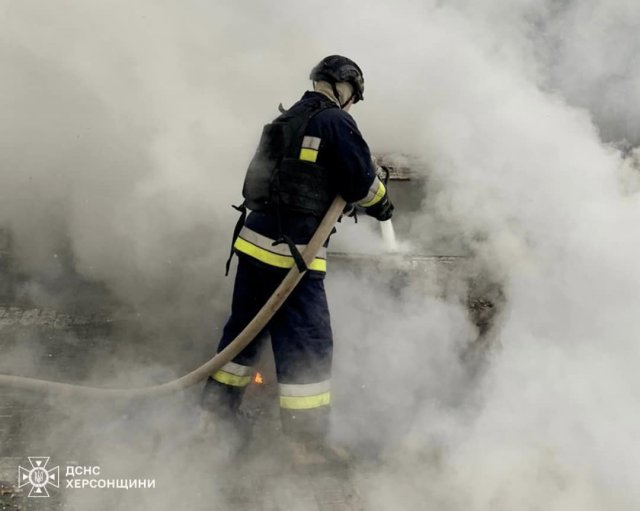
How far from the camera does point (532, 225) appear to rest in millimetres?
4203

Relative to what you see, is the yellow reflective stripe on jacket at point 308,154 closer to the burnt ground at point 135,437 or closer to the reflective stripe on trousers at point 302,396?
the reflective stripe on trousers at point 302,396

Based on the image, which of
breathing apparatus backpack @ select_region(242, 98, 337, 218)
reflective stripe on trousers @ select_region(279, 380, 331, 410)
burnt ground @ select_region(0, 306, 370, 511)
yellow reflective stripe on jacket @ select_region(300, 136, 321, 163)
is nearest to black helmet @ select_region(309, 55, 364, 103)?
breathing apparatus backpack @ select_region(242, 98, 337, 218)

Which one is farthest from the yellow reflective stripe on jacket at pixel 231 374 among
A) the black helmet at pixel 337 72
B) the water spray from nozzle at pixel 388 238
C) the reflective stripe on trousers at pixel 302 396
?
the black helmet at pixel 337 72

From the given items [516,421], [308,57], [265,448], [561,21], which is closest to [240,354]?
[265,448]

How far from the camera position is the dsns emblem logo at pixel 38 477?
283 centimetres

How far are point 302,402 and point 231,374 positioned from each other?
45 centimetres

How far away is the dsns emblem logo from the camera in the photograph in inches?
112

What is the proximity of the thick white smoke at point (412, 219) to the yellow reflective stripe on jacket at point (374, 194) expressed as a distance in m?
0.86

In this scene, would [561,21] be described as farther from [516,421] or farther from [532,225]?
[516,421]

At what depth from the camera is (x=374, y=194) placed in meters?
3.18

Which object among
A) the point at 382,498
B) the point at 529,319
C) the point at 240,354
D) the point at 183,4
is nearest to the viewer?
the point at 382,498

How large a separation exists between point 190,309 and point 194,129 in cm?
131

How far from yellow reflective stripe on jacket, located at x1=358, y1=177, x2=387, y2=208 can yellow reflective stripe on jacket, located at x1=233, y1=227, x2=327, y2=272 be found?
1.10ft

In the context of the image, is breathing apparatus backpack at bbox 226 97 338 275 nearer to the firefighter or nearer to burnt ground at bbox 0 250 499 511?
the firefighter
